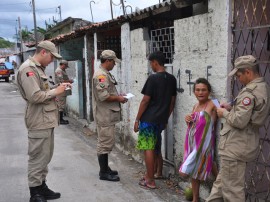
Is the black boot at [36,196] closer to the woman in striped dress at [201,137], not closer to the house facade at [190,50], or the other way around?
the woman in striped dress at [201,137]

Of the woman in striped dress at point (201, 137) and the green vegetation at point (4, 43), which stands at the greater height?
the green vegetation at point (4, 43)

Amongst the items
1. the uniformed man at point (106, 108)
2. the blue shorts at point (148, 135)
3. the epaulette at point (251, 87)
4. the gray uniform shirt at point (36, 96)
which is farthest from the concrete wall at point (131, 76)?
the epaulette at point (251, 87)

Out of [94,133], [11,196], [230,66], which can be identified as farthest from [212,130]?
[94,133]

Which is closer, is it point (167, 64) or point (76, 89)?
point (167, 64)

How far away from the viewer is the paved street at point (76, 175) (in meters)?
4.77

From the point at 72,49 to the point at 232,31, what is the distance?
10.9 metres

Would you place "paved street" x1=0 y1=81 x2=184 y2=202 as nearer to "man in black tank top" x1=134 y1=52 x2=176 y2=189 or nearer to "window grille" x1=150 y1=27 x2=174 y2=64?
"man in black tank top" x1=134 y1=52 x2=176 y2=189

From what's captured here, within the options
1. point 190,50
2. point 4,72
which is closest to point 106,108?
point 190,50

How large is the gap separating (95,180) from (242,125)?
2945 millimetres

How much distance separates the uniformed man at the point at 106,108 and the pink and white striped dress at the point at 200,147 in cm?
157

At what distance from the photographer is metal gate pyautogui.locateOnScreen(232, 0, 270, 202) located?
3.79 meters

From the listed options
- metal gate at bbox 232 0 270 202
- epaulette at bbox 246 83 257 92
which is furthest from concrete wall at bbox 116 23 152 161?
epaulette at bbox 246 83 257 92

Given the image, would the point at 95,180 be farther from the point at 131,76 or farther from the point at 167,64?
the point at 131,76

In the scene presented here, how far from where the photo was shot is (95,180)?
544 cm
